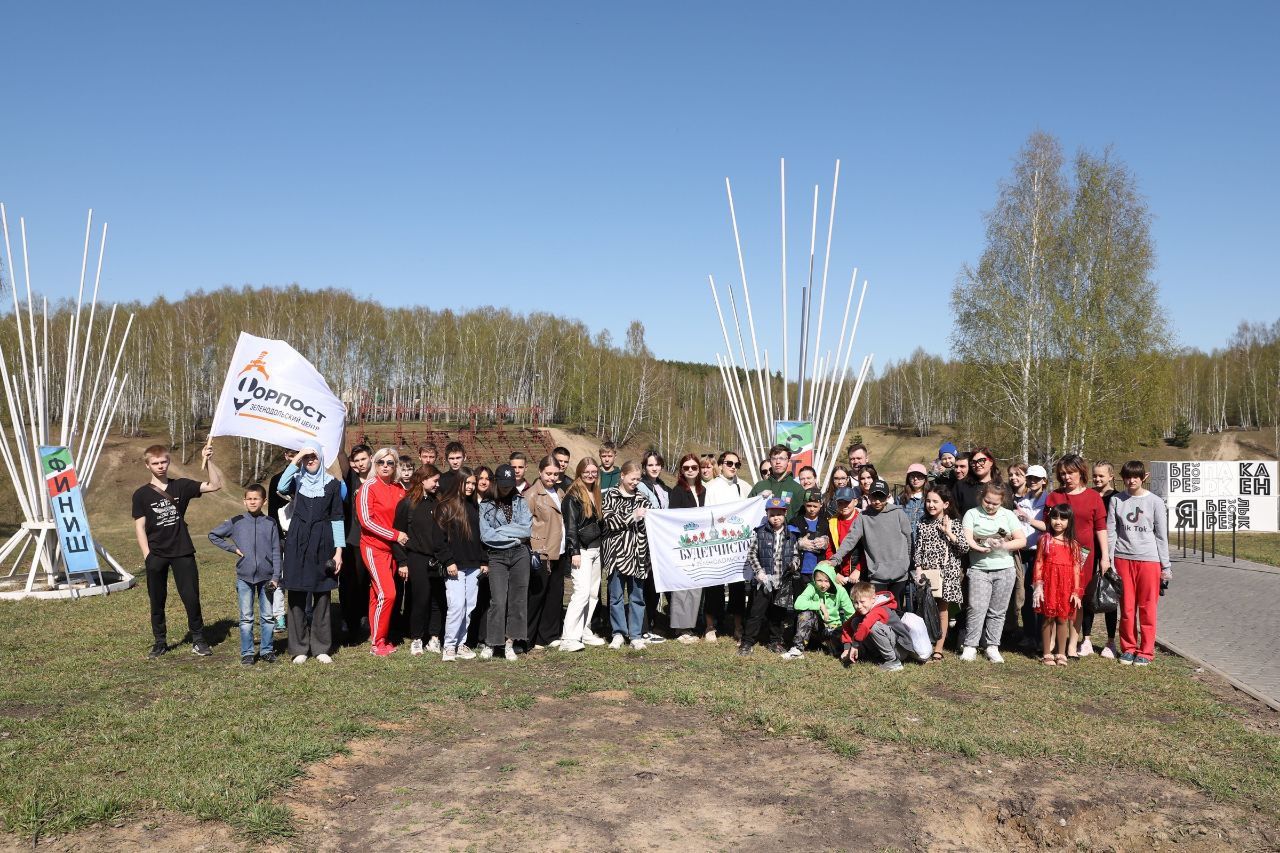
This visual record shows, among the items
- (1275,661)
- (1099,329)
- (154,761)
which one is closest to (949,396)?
(1099,329)

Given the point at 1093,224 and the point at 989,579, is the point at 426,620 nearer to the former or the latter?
the point at 989,579

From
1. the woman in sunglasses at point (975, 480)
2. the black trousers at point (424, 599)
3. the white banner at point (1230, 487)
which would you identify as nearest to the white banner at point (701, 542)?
the woman in sunglasses at point (975, 480)

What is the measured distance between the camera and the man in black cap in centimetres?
847

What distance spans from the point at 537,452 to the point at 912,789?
4603 centimetres

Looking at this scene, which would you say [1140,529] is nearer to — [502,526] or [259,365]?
[502,526]

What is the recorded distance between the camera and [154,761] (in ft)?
17.7

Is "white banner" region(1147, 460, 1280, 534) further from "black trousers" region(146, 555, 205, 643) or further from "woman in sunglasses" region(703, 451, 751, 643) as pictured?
"black trousers" region(146, 555, 205, 643)

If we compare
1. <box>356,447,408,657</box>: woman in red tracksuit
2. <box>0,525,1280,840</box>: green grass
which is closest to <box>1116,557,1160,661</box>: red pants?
<box>0,525,1280,840</box>: green grass

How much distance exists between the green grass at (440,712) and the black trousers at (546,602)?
538mm

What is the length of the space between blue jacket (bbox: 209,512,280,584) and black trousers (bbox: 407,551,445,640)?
1211 millimetres

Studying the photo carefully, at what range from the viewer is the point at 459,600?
8547 millimetres

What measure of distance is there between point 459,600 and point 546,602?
91cm

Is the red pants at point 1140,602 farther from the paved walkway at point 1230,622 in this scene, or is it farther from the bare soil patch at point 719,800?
the bare soil patch at point 719,800

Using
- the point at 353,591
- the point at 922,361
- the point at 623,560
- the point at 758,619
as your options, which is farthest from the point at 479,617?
the point at 922,361
